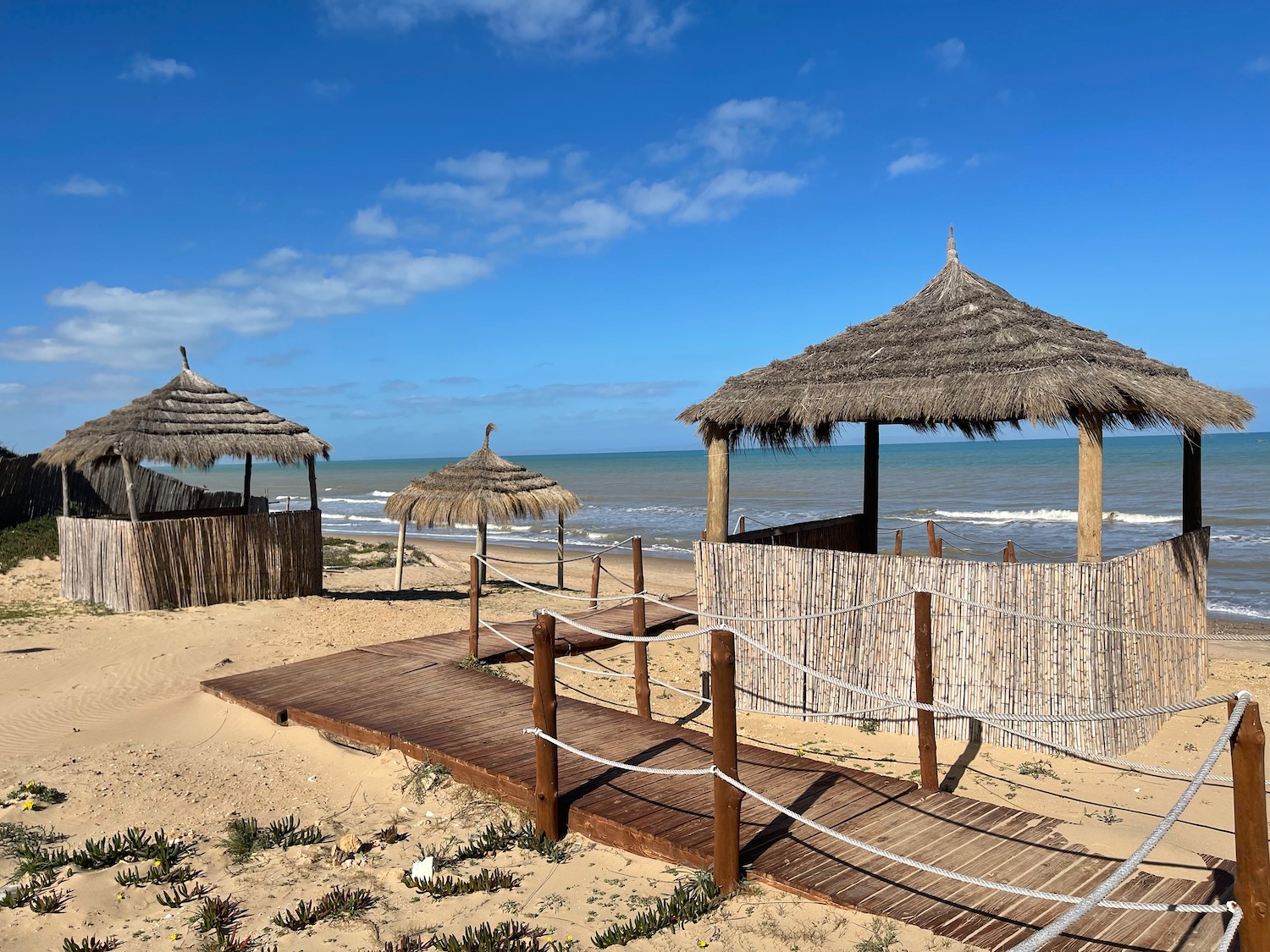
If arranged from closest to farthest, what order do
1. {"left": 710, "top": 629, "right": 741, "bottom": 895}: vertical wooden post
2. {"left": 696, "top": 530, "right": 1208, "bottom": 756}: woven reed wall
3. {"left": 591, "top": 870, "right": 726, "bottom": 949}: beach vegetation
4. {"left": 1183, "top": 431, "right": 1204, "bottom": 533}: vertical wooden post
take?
1. {"left": 591, "top": 870, "right": 726, "bottom": 949}: beach vegetation
2. {"left": 710, "top": 629, "right": 741, "bottom": 895}: vertical wooden post
3. {"left": 696, "top": 530, "right": 1208, "bottom": 756}: woven reed wall
4. {"left": 1183, "top": 431, "right": 1204, "bottom": 533}: vertical wooden post

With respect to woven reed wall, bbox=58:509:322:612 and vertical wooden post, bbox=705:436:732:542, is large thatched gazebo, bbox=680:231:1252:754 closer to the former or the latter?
vertical wooden post, bbox=705:436:732:542

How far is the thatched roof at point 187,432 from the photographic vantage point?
10703 millimetres

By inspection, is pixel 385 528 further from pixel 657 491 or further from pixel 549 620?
pixel 549 620

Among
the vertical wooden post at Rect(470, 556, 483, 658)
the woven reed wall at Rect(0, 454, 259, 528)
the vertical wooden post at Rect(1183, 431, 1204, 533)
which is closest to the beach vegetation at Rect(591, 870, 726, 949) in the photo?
the vertical wooden post at Rect(470, 556, 483, 658)

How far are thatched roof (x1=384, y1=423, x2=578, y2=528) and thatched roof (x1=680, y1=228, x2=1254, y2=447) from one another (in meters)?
6.14

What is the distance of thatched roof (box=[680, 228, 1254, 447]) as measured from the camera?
5953 millimetres


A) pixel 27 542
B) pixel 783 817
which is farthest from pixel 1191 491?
pixel 27 542

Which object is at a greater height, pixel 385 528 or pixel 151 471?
pixel 151 471

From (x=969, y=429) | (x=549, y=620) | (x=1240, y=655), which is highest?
(x=969, y=429)

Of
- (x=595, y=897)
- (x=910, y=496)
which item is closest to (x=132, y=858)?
(x=595, y=897)

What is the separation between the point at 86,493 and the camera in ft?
52.3

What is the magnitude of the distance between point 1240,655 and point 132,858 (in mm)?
11668

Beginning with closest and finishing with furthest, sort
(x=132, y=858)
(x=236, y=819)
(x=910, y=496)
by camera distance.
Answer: (x=132, y=858) < (x=236, y=819) < (x=910, y=496)

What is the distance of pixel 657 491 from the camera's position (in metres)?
46.3
